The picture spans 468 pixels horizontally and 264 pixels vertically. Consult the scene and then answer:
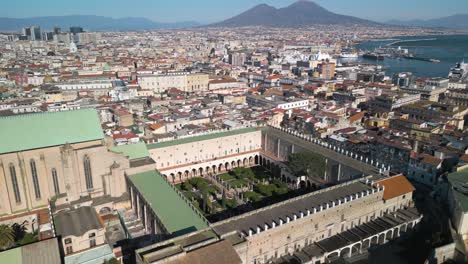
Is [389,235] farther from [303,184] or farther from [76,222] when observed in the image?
[76,222]

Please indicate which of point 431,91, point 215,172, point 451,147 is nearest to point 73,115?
point 215,172

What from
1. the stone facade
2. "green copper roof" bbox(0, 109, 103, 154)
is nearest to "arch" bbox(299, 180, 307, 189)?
the stone facade

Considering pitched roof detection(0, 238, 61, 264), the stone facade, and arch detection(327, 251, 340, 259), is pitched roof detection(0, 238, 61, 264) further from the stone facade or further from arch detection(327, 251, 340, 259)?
arch detection(327, 251, 340, 259)

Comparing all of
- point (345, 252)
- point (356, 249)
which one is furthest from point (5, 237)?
point (356, 249)

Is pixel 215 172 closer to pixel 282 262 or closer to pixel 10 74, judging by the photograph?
pixel 282 262

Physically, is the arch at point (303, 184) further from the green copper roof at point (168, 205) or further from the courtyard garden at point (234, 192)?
the green copper roof at point (168, 205)
